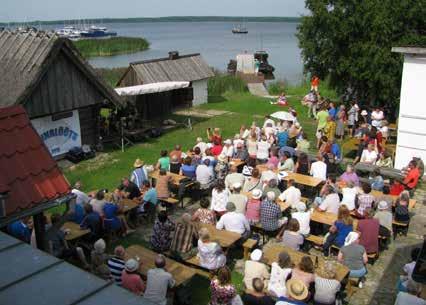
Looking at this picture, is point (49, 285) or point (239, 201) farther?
point (239, 201)

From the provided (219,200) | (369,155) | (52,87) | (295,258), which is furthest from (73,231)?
(369,155)

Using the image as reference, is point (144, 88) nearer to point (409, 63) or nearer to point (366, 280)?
point (409, 63)

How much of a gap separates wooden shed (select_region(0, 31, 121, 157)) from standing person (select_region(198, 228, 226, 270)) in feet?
28.5

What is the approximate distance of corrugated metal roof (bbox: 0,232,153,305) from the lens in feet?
11.2

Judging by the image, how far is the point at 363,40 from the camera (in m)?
19.9

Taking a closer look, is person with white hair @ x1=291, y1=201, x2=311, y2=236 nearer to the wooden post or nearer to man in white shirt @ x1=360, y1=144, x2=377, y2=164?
the wooden post

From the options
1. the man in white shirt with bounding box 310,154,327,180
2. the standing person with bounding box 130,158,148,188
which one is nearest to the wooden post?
the standing person with bounding box 130,158,148,188

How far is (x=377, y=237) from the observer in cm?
928

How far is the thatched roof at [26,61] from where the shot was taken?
49.1 ft

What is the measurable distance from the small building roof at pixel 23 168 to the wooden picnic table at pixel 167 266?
222 centimetres

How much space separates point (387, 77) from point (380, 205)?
10278 millimetres

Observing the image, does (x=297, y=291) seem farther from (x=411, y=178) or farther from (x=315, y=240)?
(x=411, y=178)

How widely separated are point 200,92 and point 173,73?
2.28 m

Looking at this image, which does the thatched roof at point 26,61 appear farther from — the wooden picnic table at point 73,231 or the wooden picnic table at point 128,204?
the wooden picnic table at point 73,231
